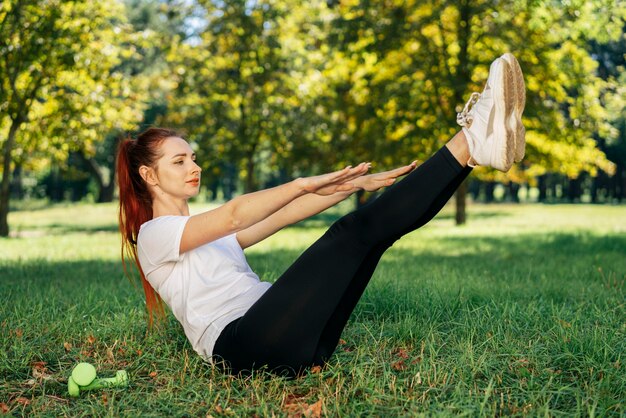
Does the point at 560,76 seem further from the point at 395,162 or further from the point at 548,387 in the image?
the point at 548,387

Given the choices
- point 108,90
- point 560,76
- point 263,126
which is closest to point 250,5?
point 263,126

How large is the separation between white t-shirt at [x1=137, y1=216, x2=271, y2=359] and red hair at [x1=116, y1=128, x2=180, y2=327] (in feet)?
1.10

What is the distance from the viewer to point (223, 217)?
2.79 m

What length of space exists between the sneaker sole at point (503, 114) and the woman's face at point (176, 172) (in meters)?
1.56

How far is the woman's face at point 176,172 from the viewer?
11.0 ft

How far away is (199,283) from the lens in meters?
3.16

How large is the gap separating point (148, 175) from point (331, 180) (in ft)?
4.04

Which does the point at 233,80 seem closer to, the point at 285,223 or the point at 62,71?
the point at 62,71

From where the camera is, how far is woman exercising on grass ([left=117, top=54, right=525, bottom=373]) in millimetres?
2818

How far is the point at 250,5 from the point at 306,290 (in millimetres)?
17138

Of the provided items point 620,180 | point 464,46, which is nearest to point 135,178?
point 464,46

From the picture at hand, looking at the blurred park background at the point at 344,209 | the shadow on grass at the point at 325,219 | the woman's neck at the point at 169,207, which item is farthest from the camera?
the shadow on grass at the point at 325,219

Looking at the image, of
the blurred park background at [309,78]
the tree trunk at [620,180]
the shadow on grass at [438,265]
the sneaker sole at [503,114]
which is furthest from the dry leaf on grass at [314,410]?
the tree trunk at [620,180]

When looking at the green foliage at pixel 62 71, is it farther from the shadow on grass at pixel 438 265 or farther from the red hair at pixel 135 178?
the red hair at pixel 135 178
